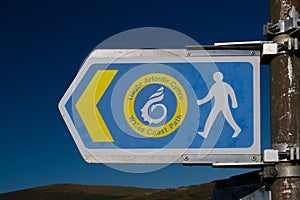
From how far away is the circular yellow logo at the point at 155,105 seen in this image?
1.54 metres

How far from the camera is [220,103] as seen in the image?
1562mm

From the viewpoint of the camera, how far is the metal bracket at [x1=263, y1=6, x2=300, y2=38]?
58.9 inches

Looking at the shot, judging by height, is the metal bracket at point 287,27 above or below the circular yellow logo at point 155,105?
above

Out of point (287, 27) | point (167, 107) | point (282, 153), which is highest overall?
point (287, 27)

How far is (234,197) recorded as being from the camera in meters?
1.56

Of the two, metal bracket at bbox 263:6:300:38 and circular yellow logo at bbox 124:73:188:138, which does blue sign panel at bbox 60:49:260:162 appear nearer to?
circular yellow logo at bbox 124:73:188:138

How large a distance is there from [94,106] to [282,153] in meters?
0.60

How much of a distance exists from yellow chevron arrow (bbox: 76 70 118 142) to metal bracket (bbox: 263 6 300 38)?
504 mm

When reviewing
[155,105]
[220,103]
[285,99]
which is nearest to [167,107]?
[155,105]

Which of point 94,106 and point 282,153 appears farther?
point 94,106

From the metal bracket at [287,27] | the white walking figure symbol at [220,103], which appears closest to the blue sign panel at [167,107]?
the white walking figure symbol at [220,103]

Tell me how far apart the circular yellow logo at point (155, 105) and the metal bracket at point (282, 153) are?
0.28m

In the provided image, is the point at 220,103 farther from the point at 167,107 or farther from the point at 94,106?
the point at 94,106

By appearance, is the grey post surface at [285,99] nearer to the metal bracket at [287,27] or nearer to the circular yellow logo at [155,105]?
the metal bracket at [287,27]
